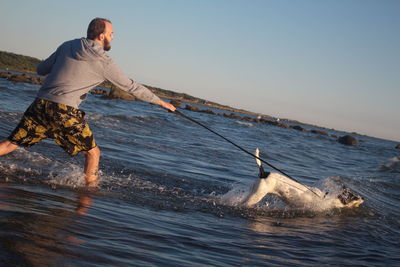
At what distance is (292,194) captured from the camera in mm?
6754

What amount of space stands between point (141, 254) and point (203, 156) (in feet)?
28.5

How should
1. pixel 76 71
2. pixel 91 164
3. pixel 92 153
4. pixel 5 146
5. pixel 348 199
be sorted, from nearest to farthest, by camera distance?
pixel 76 71, pixel 5 146, pixel 92 153, pixel 91 164, pixel 348 199

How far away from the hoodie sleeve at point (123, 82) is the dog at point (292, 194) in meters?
2.11

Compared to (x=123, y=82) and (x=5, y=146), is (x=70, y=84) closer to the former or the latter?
(x=123, y=82)

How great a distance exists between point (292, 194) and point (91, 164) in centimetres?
337

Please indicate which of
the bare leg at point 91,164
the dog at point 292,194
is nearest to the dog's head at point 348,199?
the dog at point 292,194

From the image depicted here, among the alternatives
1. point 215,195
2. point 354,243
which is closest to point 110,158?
point 215,195

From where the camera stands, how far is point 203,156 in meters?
12.2

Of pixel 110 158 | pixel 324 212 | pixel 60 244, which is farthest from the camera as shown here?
pixel 110 158

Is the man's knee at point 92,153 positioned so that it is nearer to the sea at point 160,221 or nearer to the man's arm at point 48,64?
the sea at point 160,221

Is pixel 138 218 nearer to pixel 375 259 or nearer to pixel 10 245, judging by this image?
pixel 10 245

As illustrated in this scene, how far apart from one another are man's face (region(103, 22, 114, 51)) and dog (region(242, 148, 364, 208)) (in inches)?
108

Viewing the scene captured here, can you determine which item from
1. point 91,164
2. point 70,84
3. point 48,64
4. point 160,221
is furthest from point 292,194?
point 48,64

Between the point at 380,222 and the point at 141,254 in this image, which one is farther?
the point at 380,222
